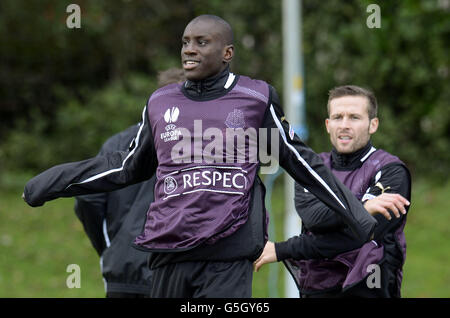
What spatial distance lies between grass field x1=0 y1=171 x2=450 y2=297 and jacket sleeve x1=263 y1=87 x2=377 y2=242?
534cm

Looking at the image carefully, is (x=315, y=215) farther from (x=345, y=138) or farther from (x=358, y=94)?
(x=358, y=94)

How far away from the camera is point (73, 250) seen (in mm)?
11930

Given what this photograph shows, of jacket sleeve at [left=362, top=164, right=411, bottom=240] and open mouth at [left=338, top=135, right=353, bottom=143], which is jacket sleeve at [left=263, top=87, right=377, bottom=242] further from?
open mouth at [left=338, top=135, right=353, bottom=143]

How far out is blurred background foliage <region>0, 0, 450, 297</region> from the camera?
48.0 ft

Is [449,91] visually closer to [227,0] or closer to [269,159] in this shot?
[227,0]

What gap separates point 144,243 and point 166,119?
0.62 m

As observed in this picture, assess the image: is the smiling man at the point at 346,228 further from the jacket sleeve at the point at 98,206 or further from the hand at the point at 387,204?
the jacket sleeve at the point at 98,206

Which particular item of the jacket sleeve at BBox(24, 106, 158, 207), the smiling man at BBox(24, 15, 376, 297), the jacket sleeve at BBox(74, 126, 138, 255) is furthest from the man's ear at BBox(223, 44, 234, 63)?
the jacket sleeve at BBox(74, 126, 138, 255)

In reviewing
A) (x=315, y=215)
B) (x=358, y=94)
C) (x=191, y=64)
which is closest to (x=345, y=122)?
(x=358, y=94)

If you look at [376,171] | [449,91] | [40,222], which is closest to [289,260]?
[376,171]

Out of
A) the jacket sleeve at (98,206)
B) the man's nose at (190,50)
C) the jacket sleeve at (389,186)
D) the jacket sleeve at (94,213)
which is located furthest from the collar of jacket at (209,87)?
the jacket sleeve at (94,213)

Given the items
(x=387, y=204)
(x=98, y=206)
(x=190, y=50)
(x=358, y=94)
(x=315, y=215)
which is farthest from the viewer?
(x=98, y=206)

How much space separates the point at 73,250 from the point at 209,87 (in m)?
8.31
